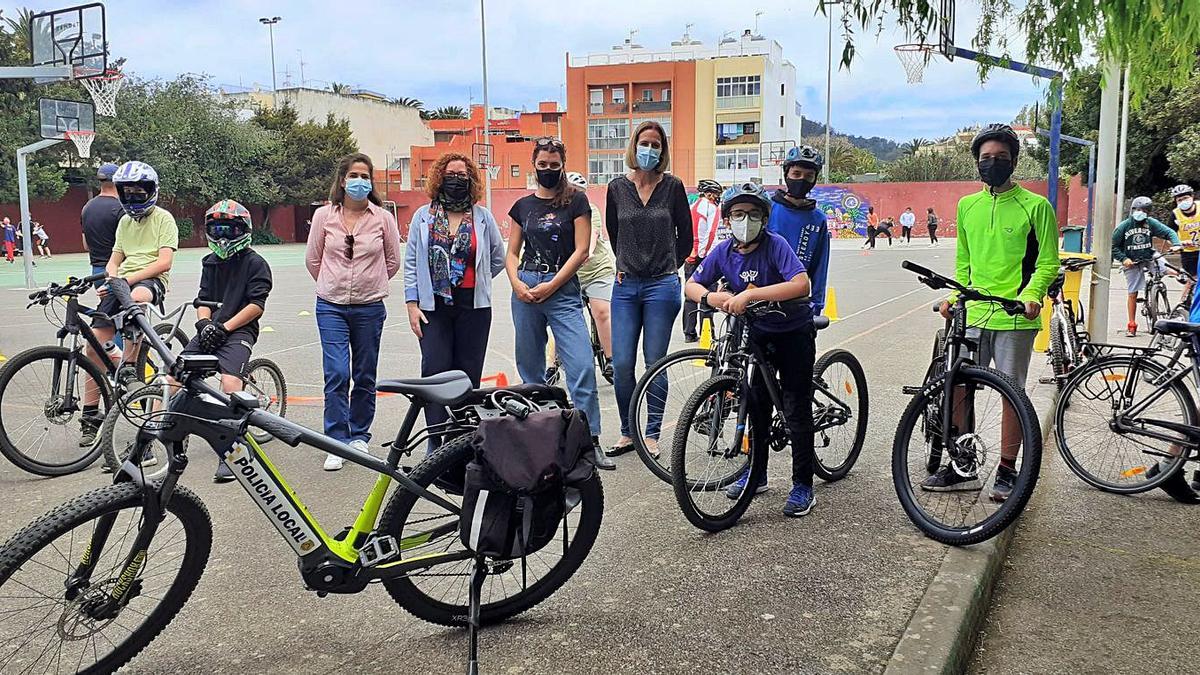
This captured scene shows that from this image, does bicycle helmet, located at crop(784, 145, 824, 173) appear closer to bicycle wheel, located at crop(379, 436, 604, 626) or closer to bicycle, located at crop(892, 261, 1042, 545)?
bicycle, located at crop(892, 261, 1042, 545)

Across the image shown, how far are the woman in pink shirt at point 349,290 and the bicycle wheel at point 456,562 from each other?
2.40 metres

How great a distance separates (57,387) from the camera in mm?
5824

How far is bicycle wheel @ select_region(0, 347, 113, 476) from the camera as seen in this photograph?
18.3 ft

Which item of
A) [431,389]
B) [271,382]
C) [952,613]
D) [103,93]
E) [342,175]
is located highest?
[103,93]

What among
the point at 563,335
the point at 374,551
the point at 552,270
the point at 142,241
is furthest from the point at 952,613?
the point at 142,241

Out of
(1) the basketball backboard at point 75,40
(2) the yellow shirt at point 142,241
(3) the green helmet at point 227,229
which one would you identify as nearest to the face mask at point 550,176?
(3) the green helmet at point 227,229

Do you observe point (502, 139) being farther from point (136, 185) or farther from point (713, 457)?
point (713, 457)

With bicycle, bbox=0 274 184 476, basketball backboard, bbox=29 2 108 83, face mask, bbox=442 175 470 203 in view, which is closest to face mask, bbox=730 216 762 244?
face mask, bbox=442 175 470 203

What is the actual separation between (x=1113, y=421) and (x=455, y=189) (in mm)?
4077

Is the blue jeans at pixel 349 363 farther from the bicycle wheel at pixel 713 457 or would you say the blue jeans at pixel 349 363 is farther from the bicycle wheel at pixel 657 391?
the bicycle wheel at pixel 713 457

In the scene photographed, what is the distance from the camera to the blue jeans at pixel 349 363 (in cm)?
584

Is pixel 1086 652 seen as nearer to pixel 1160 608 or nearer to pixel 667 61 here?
pixel 1160 608

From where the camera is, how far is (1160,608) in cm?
396

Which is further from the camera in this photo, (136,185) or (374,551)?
(136,185)
